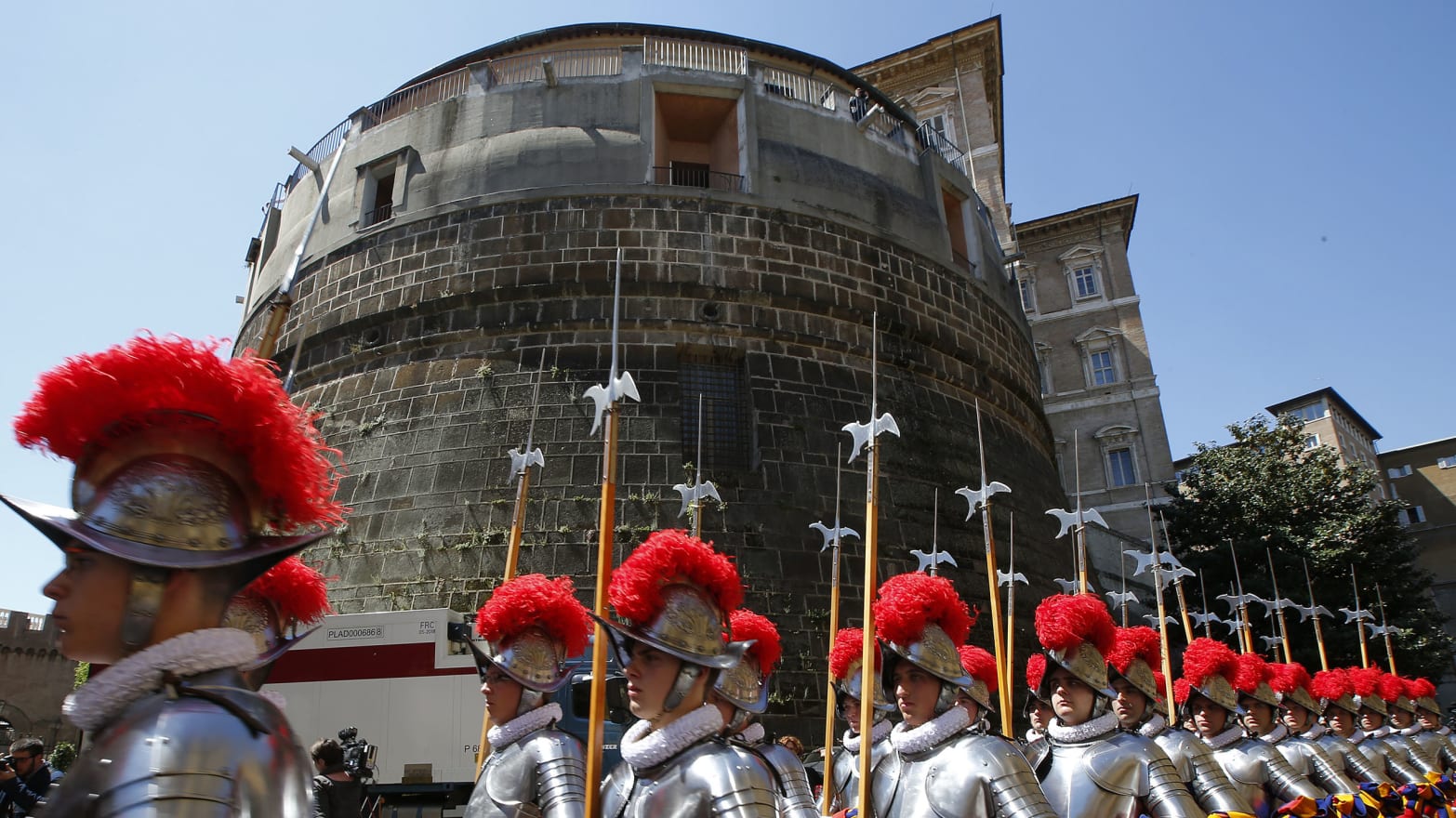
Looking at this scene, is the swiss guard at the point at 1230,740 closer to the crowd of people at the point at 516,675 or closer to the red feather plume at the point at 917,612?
the crowd of people at the point at 516,675

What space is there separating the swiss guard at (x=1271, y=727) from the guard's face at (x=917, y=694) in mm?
4780

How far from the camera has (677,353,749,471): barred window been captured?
1366cm

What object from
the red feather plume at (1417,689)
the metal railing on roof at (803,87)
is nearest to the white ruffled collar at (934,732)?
the red feather plume at (1417,689)

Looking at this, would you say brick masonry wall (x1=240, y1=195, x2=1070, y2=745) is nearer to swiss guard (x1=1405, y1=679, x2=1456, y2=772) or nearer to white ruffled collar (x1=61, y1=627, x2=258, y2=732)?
swiss guard (x1=1405, y1=679, x2=1456, y2=772)

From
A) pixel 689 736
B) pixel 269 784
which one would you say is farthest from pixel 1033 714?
pixel 269 784

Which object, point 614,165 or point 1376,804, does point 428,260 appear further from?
point 1376,804

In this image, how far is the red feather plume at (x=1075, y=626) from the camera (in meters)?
5.22

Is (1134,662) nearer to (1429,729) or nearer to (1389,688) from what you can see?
(1389,688)

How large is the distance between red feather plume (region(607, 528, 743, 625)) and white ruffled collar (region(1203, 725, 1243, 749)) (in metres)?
5.70

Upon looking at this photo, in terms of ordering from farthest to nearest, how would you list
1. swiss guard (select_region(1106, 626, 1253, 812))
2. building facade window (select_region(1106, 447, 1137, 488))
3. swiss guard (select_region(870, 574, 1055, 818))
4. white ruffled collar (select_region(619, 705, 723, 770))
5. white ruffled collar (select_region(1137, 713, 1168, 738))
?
1. building facade window (select_region(1106, 447, 1137, 488))
2. white ruffled collar (select_region(1137, 713, 1168, 738))
3. swiss guard (select_region(1106, 626, 1253, 812))
4. swiss guard (select_region(870, 574, 1055, 818))
5. white ruffled collar (select_region(619, 705, 723, 770))

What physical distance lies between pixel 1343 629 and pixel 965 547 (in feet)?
45.2

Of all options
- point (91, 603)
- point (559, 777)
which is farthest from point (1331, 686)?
point (91, 603)

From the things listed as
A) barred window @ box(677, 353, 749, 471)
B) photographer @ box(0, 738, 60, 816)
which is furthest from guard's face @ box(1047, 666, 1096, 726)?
barred window @ box(677, 353, 749, 471)

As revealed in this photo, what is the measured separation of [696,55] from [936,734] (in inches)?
621
